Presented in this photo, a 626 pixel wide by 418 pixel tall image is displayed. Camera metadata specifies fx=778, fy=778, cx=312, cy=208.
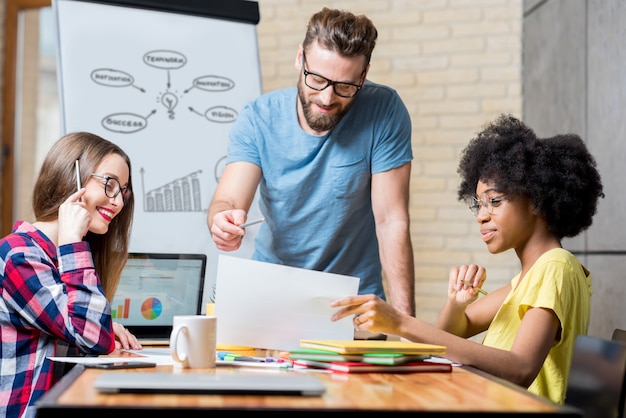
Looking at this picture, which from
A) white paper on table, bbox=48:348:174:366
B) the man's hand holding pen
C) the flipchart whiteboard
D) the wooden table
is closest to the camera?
the wooden table

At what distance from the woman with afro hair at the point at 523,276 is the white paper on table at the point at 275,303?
0.04 meters

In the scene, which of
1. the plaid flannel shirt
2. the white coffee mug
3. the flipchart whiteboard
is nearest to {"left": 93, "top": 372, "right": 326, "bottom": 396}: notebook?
the white coffee mug

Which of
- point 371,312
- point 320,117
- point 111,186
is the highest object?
point 320,117

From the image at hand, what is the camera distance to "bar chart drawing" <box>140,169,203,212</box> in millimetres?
3117

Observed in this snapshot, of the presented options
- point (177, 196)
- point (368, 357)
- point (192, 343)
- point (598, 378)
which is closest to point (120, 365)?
point (192, 343)

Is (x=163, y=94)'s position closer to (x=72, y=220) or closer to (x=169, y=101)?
(x=169, y=101)

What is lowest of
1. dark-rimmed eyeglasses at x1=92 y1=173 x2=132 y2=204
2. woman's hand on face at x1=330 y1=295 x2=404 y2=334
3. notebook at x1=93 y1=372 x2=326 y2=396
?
notebook at x1=93 y1=372 x2=326 y2=396

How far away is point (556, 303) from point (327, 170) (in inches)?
35.7

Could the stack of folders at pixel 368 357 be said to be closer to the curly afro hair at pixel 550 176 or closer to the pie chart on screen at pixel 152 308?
the curly afro hair at pixel 550 176

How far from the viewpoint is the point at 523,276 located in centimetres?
178

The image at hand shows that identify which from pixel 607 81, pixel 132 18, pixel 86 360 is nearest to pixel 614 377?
pixel 86 360

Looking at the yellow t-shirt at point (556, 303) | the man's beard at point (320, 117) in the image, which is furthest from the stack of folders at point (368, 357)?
the man's beard at point (320, 117)

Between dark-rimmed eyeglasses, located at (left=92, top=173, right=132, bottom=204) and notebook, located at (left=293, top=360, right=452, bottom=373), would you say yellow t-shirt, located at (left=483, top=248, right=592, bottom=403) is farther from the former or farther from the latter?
dark-rimmed eyeglasses, located at (left=92, top=173, right=132, bottom=204)

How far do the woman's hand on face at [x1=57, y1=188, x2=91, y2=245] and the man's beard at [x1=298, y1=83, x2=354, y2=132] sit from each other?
2.51 feet
